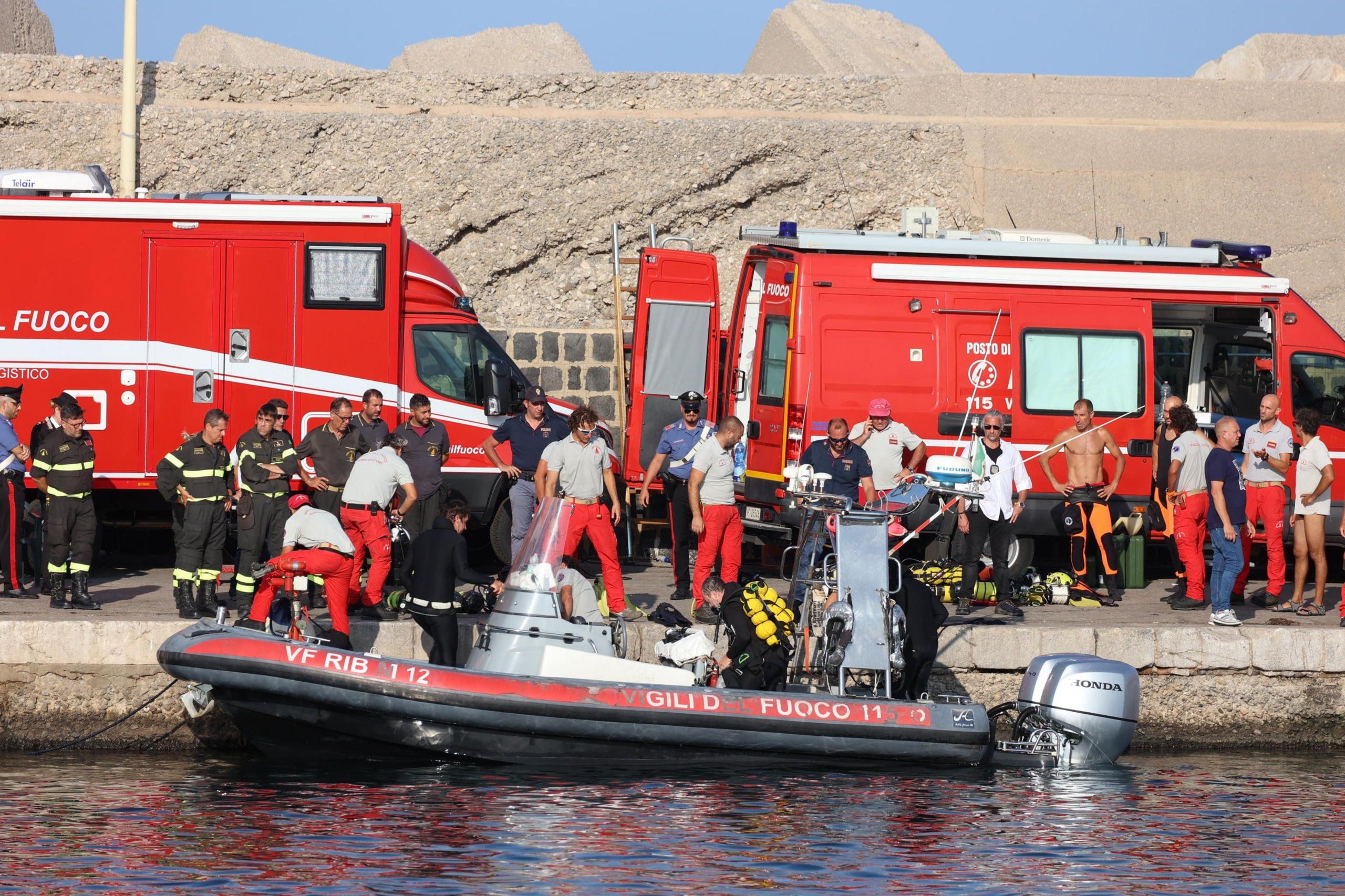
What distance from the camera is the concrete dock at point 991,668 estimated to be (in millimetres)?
10383

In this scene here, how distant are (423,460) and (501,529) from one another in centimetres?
134

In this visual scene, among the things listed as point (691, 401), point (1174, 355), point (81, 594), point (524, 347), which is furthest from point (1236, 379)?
point (81, 594)

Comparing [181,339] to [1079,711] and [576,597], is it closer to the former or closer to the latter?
[576,597]

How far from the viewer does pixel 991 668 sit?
11.1 meters

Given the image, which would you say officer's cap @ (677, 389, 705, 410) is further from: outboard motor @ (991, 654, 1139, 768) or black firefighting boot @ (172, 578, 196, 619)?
black firefighting boot @ (172, 578, 196, 619)

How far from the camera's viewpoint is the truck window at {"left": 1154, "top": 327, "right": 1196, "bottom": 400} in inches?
Answer: 553

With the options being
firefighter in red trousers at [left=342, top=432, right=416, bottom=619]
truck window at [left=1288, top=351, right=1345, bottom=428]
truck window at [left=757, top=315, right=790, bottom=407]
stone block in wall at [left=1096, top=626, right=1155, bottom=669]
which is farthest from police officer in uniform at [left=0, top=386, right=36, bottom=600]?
truck window at [left=1288, top=351, right=1345, bottom=428]

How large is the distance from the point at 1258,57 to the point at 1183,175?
1469 centimetres

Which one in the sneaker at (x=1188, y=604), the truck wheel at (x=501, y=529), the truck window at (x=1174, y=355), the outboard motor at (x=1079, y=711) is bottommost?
the outboard motor at (x=1079, y=711)

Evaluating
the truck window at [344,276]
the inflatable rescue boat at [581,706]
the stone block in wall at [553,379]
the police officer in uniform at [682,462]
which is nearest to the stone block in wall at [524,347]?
the stone block in wall at [553,379]

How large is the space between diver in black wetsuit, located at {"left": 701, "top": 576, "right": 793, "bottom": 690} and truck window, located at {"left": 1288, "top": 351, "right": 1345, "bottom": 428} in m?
5.68

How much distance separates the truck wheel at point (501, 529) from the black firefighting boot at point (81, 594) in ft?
10.8

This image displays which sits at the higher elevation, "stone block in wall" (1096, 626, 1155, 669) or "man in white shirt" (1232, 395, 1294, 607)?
"man in white shirt" (1232, 395, 1294, 607)

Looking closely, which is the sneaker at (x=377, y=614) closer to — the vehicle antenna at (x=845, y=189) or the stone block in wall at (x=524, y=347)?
the stone block in wall at (x=524, y=347)
